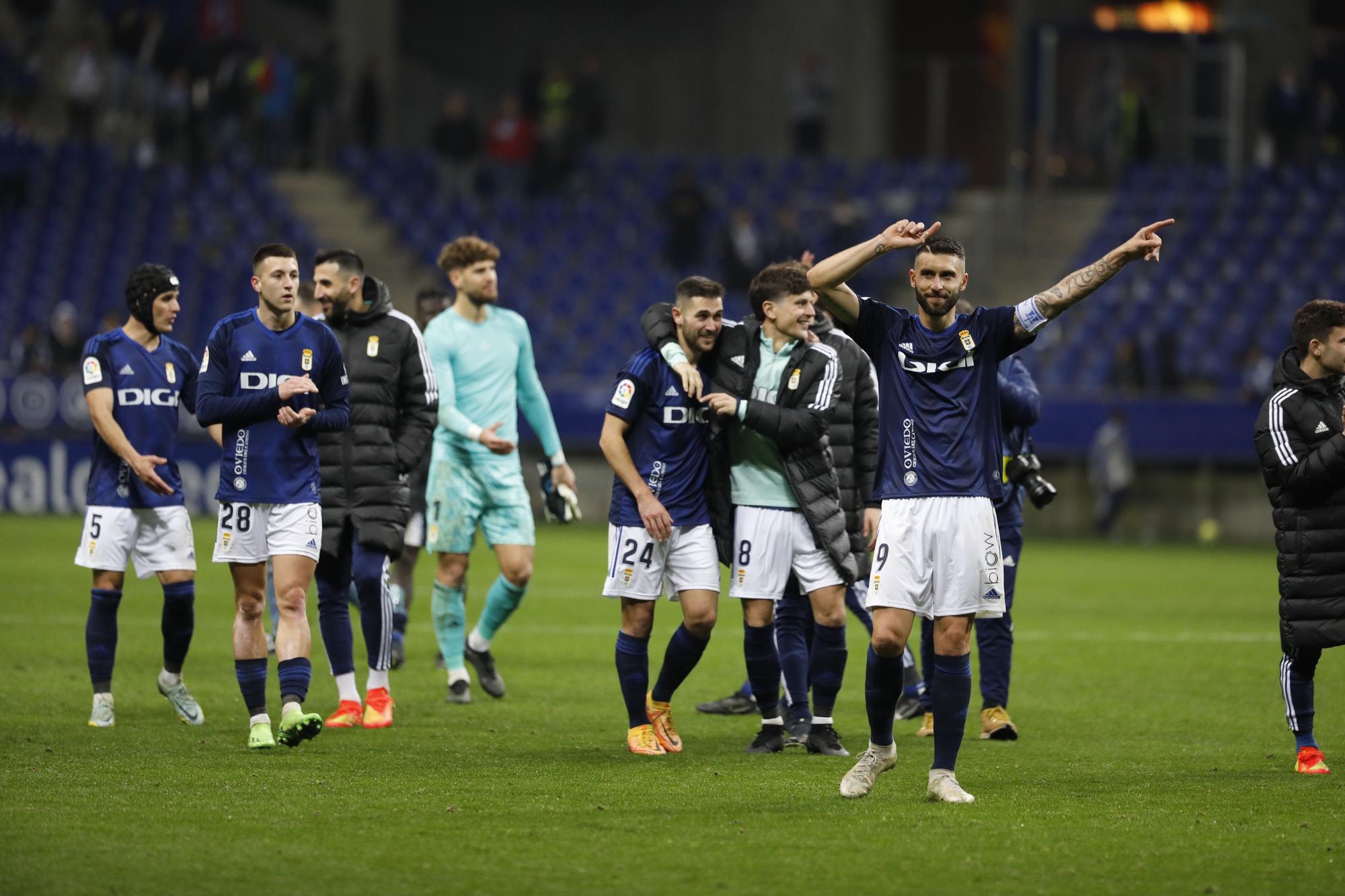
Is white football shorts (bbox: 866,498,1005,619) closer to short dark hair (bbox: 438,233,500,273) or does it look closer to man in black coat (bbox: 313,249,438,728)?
man in black coat (bbox: 313,249,438,728)

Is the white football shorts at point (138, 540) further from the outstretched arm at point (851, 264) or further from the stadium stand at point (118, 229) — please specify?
the stadium stand at point (118, 229)

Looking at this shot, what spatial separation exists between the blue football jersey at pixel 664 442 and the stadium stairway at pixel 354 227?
19884 millimetres

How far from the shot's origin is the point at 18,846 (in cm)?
593

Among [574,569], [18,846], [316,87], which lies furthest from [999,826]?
[316,87]

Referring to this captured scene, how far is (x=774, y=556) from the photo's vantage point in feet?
27.0

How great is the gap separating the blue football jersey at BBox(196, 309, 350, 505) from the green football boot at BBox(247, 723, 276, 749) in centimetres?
103

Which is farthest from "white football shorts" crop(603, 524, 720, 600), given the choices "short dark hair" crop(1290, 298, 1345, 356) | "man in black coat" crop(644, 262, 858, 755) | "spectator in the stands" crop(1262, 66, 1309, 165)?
"spectator in the stands" crop(1262, 66, 1309, 165)

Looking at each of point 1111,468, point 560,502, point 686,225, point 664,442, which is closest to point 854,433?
point 664,442

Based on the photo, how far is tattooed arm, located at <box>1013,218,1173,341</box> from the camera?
A: 6.62 meters

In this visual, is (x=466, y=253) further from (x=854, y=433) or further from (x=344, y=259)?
(x=854, y=433)

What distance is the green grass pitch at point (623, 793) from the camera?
5715 millimetres

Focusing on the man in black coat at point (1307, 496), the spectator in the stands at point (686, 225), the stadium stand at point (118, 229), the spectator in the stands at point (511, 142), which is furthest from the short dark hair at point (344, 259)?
the spectator in the stands at point (511, 142)

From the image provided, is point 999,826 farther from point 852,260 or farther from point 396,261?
point 396,261

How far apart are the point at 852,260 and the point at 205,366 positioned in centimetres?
314
